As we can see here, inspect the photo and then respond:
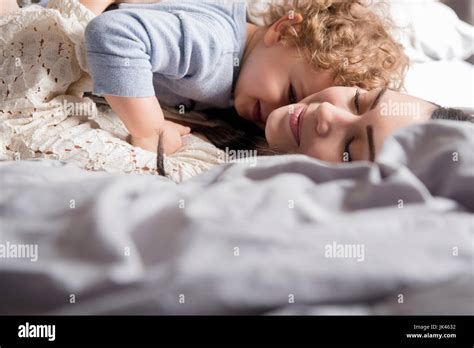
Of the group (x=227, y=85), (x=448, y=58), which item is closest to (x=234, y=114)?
(x=227, y=85)

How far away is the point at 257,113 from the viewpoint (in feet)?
3.49

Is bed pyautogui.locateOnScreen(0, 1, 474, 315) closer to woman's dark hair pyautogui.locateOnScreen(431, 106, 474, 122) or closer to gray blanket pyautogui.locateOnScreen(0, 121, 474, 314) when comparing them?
gray blanket pyautogui.locateOnScreen(0, 121, 474, 314)

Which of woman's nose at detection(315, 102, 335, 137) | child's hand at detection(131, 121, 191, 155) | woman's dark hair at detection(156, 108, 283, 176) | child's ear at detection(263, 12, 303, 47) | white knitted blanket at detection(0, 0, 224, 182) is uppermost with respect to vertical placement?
child's ear at detection(263, 12, 303, 47)

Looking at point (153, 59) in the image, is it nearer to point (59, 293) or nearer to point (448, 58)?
point (59, 293)

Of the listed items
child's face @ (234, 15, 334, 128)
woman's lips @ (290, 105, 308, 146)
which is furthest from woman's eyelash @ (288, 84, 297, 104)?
woman's lips @ (290, 105, 308, 146)

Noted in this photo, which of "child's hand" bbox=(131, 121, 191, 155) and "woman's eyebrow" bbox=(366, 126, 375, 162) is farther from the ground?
"woman's eyebrow" bbox=(366, 126, 375, 162)

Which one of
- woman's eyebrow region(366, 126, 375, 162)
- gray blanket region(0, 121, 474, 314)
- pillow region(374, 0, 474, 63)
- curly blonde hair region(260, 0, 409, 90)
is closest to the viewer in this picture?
gray blanket region(0, 121, 474, 314)

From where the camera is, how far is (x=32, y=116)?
0.89 metres

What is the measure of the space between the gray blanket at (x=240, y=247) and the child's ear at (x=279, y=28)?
1.84ft

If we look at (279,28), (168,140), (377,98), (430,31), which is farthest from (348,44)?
(430,31)

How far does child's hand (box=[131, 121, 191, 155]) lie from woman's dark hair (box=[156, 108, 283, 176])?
0.23 ft

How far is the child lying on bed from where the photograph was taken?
34.9 inches

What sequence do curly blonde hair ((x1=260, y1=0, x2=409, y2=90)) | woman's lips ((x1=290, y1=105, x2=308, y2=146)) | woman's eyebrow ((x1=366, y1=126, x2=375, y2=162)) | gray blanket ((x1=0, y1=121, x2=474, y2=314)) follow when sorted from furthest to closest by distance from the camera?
curly blonde hair ((x1=260, y1=0, x2=409, y2=90)) → woman's lips ((x1=290, y1=105, x2=308, y2=146)) → woman's eyebrow ((x1=366, y1=126, x2=375, y2=162)) → gray blanket ((x1=0, y1=121, x2=474, y2=314))
